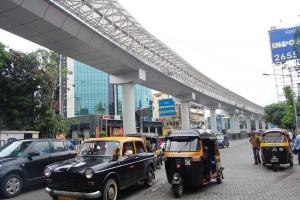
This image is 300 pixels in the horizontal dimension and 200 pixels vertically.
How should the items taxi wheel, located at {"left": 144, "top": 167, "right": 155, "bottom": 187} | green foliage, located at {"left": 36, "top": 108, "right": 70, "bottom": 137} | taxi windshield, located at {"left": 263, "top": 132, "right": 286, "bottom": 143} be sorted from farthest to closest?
green foliage, located at {"left": 36, "top": 108, "right": 70, "bottom": 137} → taxi windshield, located at {"left": 263, "top": 132, "right": 286, "bottom": 143} → taxi wheel, located at {"left": 144, "top": 167, "right": 155, "bottom": 187}

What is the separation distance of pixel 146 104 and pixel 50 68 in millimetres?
64890

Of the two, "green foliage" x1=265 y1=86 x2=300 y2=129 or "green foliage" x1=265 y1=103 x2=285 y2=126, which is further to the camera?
"green foliage" x1=265 y1=103 x2=285 y2=126

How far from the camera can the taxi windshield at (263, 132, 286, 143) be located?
49.8 ft

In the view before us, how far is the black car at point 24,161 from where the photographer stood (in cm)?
995

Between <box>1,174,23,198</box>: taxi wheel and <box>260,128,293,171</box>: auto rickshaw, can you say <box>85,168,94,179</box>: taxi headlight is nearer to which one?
<box>1,174,23,198</box>: taxi wheel

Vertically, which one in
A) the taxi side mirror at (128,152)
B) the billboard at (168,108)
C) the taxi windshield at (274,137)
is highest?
the billboard at (168,108)

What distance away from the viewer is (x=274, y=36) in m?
28.5

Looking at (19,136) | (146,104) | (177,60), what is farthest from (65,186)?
(146,104)

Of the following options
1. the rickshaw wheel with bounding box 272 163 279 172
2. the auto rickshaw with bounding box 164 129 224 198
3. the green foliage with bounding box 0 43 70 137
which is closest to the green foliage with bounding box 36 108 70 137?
the green foliage with bounding box 0 43 70 137

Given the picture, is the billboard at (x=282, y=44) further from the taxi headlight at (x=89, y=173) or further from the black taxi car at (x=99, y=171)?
the taxi headlight at (x=89, y=173)

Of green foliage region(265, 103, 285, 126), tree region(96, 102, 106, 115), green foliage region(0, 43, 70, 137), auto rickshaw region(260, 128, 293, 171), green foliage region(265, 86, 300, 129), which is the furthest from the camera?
tree region(96, 102, 106, 115)

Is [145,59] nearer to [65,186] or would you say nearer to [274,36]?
[274,36]

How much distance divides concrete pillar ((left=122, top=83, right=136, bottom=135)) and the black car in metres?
13.8

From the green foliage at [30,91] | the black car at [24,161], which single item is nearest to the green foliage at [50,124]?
the green foliage at [30,91]
